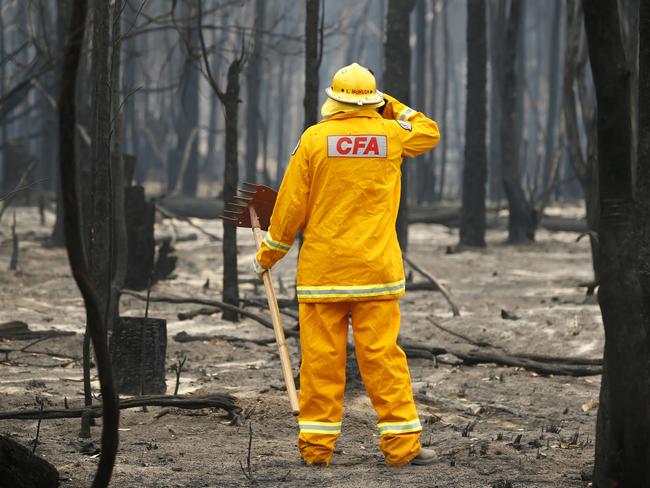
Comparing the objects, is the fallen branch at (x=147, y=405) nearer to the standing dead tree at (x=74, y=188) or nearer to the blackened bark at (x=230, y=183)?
the standing dead tree at (x=74, y=188)

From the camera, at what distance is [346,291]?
15.6ft

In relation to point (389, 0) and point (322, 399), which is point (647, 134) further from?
point (389, 0)

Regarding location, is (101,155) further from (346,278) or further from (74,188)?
(74,188)

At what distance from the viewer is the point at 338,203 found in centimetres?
484

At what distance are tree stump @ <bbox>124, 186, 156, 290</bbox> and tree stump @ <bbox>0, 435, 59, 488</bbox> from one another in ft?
24.4

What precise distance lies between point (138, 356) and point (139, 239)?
5.04m

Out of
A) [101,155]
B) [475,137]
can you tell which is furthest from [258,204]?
[475,137]

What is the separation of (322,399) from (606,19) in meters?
2.13

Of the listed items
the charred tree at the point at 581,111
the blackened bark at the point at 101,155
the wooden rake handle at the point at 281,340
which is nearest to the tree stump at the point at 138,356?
the blackened bark at the point at 101,155

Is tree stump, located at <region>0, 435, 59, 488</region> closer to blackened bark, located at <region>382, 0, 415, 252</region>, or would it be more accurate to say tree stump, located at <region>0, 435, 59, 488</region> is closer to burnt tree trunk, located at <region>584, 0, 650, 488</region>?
burnt tree trunk, located at <region>584, 0, 650, 488</region>

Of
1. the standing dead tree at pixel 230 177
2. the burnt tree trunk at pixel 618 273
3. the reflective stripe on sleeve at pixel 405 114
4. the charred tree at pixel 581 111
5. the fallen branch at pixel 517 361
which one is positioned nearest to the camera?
the burnt tree trunk at pixel 618 273

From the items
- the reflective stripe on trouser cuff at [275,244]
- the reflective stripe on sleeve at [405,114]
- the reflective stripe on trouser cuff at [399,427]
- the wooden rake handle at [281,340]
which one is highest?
the reflective stripe on sleeve at [405,114]

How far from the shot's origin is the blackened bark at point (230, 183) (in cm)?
883

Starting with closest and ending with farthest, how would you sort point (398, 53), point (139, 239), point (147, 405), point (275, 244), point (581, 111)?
point (275, 244) → point (147, 405) → point (581, 111) → point (139, 239) → point (398, 53)
